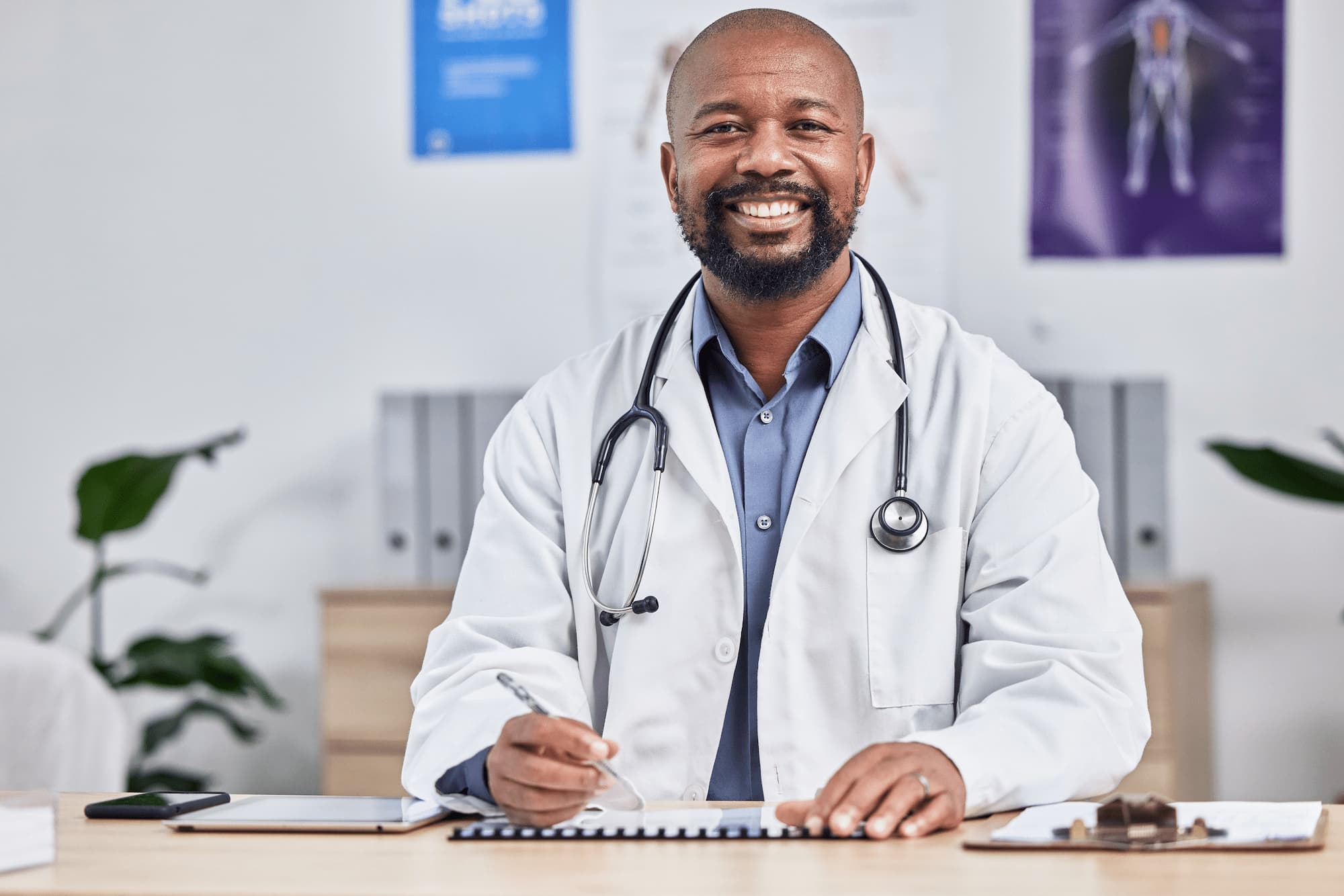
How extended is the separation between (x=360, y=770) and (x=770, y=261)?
153 cm

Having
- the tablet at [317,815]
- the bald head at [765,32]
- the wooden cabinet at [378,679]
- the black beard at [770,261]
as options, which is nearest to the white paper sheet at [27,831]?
the tablet at [317,815]

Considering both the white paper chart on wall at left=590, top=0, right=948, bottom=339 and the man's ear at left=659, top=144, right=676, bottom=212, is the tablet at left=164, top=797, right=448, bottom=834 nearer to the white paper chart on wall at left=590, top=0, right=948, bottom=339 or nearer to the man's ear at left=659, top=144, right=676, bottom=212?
the man's ear at left=659, top=144, right=676, bottom=212

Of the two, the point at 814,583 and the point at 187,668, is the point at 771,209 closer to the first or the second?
the point at 814,583

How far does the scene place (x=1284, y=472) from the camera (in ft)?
8.05

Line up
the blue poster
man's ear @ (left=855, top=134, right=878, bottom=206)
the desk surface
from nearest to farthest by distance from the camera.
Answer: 1. the desk surface
2. man's ear @ (left=855, top=134, right=878, bottom=206)
3. the blue poster

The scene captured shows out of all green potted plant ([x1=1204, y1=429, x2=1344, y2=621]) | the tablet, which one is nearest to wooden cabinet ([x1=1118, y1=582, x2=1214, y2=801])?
green potted plant ([x1=1204, y1=429, x2=1344, y2=621])

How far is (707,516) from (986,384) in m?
0.33

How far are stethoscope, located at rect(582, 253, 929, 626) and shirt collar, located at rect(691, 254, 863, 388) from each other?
0.04m

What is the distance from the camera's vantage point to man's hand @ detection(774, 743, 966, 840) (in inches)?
A: 42.9

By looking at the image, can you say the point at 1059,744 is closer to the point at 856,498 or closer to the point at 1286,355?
the point at 856,498

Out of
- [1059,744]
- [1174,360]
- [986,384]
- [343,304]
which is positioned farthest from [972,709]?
[343,304]

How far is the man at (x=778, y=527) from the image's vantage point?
4.70 ft

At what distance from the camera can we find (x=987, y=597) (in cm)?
149

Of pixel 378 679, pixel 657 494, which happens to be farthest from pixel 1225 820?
pixel 378 679
